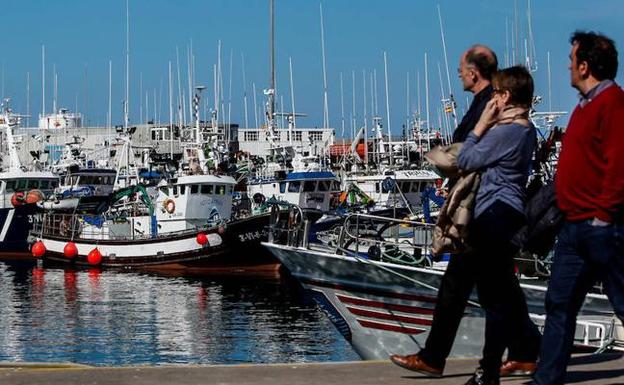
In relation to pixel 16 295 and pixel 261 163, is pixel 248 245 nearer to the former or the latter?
pixel 16 295

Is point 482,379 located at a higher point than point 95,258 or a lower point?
higher

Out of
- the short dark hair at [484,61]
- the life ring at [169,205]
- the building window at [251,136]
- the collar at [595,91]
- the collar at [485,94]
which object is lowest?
the life ring at [169,205]

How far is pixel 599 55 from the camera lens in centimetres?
588

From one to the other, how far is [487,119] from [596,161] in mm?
957

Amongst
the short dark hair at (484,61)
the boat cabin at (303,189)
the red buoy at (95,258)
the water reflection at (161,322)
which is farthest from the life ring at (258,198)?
the short dark hair at (484,61)

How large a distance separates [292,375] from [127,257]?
36.2m

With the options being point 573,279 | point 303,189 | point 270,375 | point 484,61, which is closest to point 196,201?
point 303,189

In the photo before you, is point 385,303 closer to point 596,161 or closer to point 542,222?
point 542,222

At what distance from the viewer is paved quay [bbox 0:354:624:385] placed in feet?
22.9

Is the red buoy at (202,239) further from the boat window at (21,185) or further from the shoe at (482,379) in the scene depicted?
the shoe at (482,379)

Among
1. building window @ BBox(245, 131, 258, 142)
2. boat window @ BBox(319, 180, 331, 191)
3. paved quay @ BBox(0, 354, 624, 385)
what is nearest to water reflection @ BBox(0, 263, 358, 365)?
boat window @ BBox(319, 180, 331, 191)

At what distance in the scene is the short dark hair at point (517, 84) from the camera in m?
6.56

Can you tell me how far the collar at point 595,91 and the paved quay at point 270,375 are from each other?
1.95m

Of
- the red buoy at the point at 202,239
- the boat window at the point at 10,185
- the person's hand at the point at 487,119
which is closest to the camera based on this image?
the person's hand at the point at 487,119
